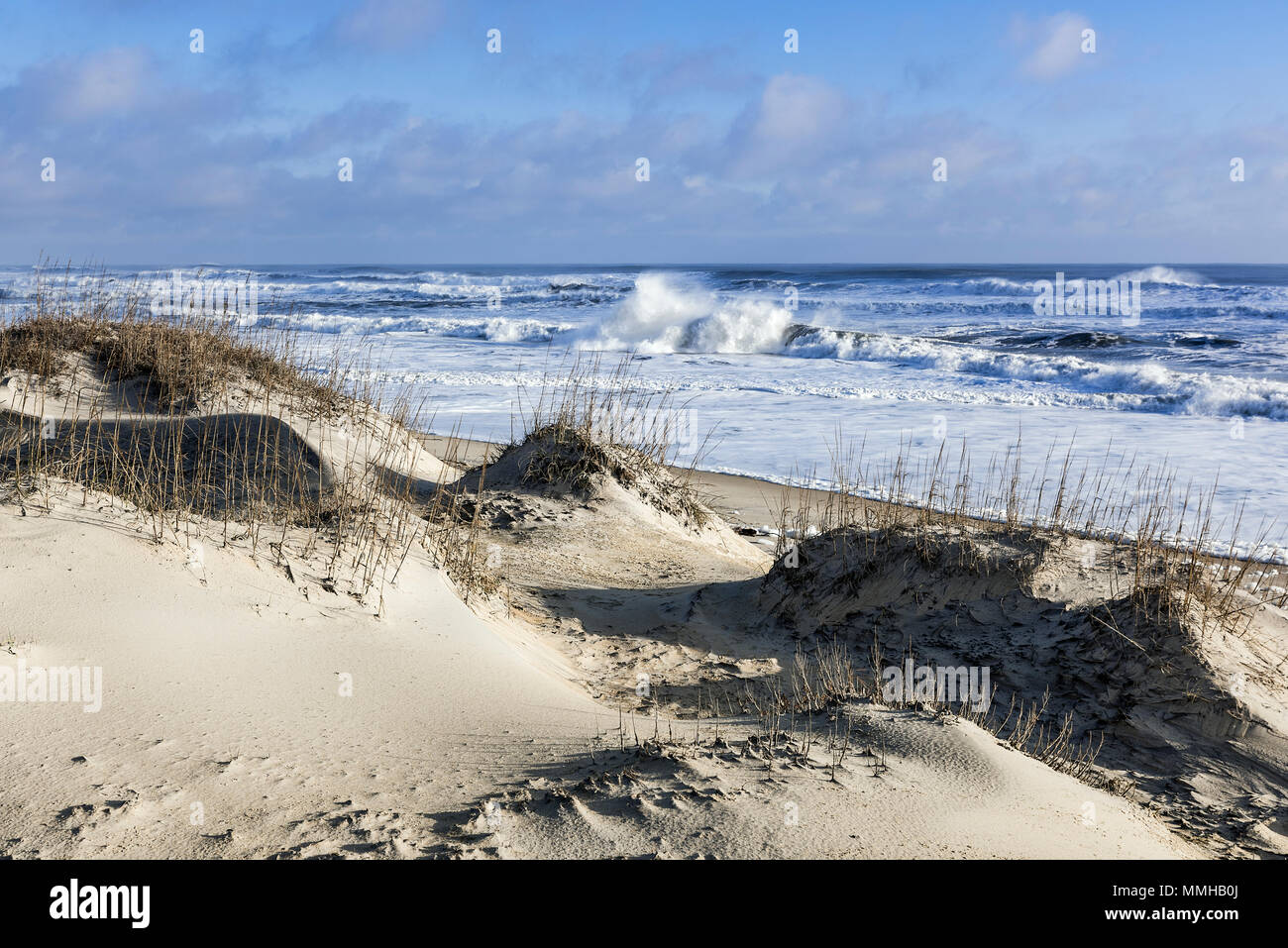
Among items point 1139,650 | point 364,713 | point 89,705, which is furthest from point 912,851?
point 89,705

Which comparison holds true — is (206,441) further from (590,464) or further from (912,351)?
(912,351)

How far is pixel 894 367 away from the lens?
2275cm

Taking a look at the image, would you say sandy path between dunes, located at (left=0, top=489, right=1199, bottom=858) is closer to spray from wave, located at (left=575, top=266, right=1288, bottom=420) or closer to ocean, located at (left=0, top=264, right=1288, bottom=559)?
ocean, located at (left=0, top=264, right=1288, bottom=559)

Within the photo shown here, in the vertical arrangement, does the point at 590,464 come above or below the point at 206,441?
below

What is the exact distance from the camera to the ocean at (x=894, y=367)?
1222 centimetres

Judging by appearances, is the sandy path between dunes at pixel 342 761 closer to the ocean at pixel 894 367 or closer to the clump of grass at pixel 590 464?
the clump of grass at pixel 590 464

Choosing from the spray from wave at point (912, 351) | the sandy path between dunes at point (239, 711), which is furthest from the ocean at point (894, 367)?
the sandy path between dunes at point (239, 711)

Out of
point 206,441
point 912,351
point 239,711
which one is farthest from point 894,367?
point 239,711

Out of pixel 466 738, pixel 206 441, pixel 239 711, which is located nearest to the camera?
pixel 239 711

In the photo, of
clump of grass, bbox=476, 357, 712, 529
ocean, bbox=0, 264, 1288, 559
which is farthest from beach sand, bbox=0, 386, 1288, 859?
ocean, bbox=0, 264, 1288, 559

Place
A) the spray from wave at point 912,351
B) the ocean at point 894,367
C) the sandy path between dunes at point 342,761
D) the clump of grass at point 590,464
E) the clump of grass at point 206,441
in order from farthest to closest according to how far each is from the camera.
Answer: the spray from wave at point 912,351 → the ocean at point 894,367 → the clump of grass at point 590,464 → the clump of grass at point 206,441 → the sandy path between dunes at point 342,761

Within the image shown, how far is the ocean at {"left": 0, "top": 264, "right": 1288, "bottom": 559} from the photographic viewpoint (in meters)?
12.2
